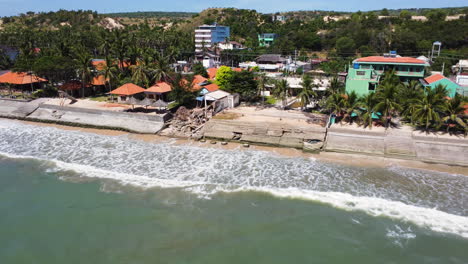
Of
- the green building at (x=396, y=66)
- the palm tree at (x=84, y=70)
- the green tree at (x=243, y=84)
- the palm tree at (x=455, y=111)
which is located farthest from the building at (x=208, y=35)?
the palm tree at (x=455, y=111)

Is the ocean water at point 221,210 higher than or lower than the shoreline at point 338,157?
lower

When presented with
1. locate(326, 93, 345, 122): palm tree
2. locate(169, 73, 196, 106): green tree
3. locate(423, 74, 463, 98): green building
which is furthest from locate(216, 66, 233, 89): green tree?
locate(423, 74, 463, 98): green building

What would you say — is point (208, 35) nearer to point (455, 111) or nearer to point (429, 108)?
point (429, 108)

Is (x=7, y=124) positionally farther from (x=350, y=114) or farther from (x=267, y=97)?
(x=350, y=114)

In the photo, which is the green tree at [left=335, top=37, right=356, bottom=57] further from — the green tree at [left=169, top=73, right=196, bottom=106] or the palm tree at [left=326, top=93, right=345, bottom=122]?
the green tree at [left=169, top=73, right=196, bottom=106]

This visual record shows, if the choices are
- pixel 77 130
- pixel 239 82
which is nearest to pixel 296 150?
pixel 239 82

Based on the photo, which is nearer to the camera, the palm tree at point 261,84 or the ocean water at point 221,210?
the ocean water at point 221,210

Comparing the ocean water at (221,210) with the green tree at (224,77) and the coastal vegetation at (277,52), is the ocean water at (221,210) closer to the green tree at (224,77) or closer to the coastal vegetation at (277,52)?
the coastal vegetation at (277,52)
